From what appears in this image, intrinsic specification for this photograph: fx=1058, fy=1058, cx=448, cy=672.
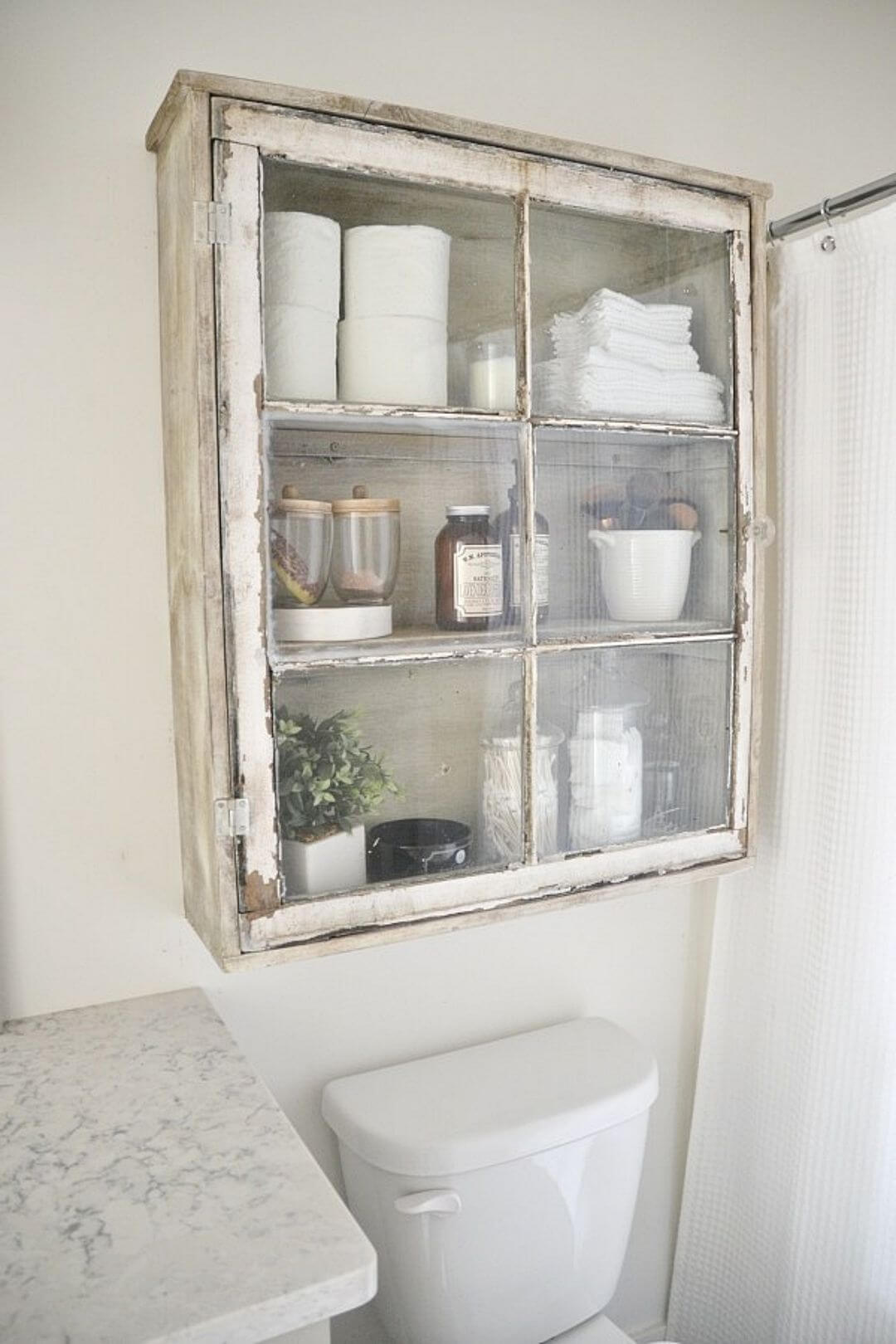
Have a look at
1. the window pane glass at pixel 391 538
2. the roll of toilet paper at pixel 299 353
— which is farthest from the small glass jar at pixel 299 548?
the roll of toilet paper at pixel 299 353

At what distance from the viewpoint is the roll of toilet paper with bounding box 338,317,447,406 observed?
1157mm

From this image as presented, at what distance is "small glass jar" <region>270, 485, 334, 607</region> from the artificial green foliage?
→ 132 millimetres

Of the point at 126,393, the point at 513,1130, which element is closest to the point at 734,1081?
the point at 513,1130

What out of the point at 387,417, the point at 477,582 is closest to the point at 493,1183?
the point at 477,582

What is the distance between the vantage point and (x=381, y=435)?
119cm

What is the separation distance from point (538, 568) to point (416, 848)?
0.36 metres

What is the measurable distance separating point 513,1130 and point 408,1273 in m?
0.21

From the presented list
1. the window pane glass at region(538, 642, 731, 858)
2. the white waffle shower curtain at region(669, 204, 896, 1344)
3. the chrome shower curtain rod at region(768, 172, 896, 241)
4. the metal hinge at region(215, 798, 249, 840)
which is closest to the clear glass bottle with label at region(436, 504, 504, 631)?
the window pane glass at region(538, 642, 731, 858)

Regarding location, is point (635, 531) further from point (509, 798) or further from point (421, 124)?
point (421, 124)

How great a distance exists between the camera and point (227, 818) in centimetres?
110

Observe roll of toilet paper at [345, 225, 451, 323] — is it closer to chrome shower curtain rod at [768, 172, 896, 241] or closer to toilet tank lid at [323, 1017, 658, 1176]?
chrome shower curtain rod at [768, 172, 896, 241]

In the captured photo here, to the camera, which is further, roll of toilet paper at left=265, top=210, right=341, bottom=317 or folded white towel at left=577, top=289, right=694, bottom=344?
folded white towel at left=577, top=289, right=694, bottom=344

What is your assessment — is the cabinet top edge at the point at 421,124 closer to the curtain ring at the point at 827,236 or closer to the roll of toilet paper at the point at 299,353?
the curtain ring at the point at 827,236

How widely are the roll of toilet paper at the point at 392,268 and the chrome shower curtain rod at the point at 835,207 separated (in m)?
0.51
